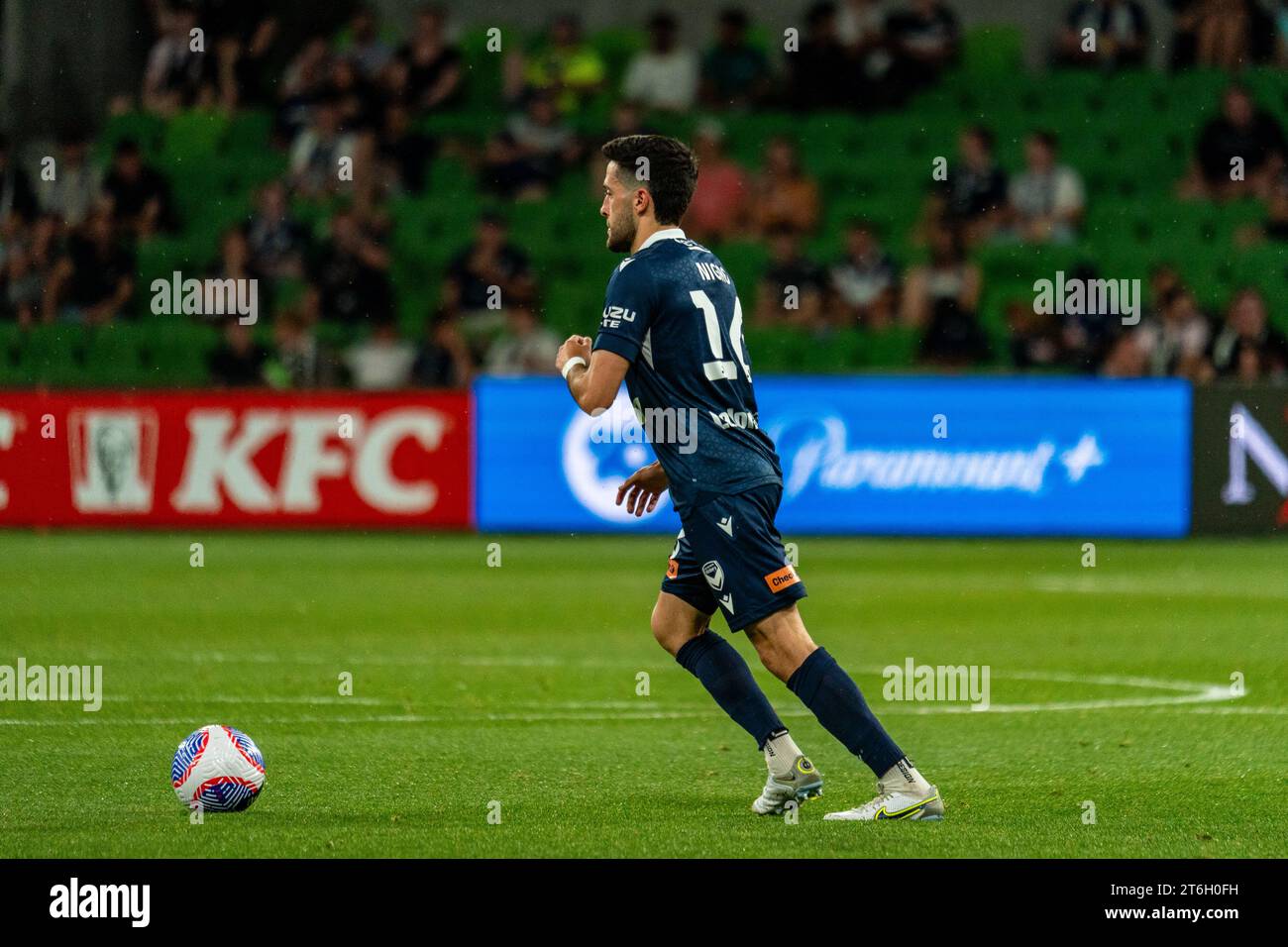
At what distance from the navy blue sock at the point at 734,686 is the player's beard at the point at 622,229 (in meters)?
1.30

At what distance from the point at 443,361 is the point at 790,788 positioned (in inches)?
512

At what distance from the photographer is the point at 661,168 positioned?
6.82m

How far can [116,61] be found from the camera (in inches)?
958

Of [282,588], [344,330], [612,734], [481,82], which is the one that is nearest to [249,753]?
[612,734]

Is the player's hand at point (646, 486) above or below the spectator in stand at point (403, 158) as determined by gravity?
below

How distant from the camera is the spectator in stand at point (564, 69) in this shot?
23094 millimetres

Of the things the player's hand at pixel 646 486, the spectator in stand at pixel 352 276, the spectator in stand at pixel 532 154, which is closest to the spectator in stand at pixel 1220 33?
the spectator in stand at pixel 532 154

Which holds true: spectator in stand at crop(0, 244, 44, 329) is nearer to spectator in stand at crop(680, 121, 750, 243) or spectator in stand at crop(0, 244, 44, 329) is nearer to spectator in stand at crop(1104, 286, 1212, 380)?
spectator in stand at crop(680, 121, 750, 243)

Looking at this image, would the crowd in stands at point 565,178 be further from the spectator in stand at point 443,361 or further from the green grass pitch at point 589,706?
the green grass pitch at point 589,706

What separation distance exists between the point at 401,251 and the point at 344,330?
4.30 ft

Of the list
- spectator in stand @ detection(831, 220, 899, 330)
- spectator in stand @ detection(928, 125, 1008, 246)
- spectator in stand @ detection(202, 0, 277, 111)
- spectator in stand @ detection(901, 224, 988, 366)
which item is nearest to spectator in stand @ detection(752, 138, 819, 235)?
spectator in stand @ detection(831, 220, 899, 330)

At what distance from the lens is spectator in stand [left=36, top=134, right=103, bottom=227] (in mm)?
21484

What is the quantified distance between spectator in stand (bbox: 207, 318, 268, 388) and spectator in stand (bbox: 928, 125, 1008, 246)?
20.8 ft

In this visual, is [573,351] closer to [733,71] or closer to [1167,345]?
[1167,345]
